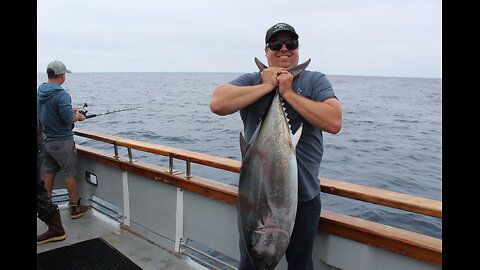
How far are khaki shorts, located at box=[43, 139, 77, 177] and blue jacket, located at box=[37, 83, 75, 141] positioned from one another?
88 mm

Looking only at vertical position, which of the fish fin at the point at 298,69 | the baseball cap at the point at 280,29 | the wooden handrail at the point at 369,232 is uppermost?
the baseball cap at the point at 280,29

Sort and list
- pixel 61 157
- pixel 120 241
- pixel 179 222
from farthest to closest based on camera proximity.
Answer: pixel 61 157 → pixel 120 241 → pixel 179 222

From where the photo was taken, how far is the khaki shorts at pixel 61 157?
3523mm

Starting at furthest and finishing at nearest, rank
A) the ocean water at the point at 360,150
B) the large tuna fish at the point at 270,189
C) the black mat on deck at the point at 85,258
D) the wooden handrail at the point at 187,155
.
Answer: the ocean water at the point at 360,150 → the black mat on deck at the point at 85,258 → the wooden handrail at the point at 187,155 → the large tuna fish at the point at 270,189

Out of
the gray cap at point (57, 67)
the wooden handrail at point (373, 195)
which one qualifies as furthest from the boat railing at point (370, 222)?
the gray cap at point (57, 67)

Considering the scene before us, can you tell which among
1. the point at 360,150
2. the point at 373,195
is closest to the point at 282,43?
the point at 373,195

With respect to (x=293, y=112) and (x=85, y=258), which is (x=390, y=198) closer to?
(x=293, y=112)

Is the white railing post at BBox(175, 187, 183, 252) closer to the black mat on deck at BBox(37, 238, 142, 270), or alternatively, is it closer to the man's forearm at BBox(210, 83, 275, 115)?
the black mat on deck at BBox(37, 238, 142, 270)

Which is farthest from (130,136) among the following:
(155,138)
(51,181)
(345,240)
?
(345,240)

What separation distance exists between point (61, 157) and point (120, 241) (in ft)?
3.87

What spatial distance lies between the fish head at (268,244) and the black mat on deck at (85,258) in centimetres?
157

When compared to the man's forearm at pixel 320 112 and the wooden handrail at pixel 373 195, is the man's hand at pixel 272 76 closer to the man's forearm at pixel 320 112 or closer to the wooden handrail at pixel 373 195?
the man's forearm at pixel 320 112

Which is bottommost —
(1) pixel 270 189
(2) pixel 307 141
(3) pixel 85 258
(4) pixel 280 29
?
(3) pixel 85 258

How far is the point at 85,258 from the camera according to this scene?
2818mm
